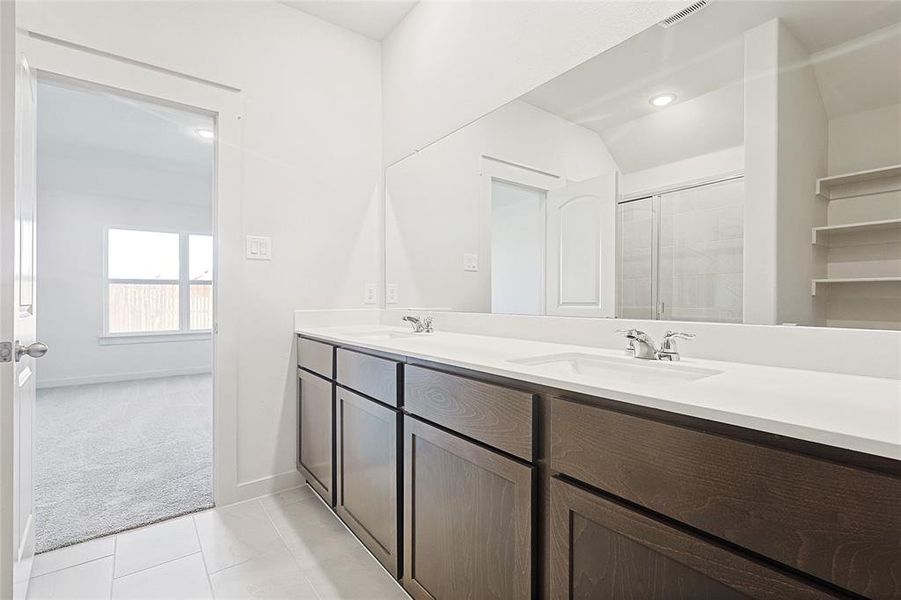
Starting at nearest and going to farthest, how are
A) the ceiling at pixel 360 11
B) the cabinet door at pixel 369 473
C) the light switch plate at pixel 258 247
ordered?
1. the cabinet door at pixel 369 473
2. the light switch plate at pixel 258 247
3. the ceiling at pixel 360 11

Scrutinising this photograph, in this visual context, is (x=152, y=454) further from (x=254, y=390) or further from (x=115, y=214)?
(x=115, y=214)

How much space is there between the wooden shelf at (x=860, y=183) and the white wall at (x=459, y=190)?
607mm

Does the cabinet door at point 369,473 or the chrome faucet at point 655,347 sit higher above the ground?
the chrome faucet at point 655,347

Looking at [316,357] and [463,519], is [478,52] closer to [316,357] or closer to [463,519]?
[316,357]

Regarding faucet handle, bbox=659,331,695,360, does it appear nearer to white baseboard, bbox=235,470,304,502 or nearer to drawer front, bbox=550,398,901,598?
drawer front, bbox=550,398,901,598

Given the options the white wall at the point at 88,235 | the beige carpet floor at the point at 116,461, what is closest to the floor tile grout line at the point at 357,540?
the beige carpet floor at the point at 116,461

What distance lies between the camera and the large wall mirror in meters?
0.95

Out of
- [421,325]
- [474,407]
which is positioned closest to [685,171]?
[474,407]

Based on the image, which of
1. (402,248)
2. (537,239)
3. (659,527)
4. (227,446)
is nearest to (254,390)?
(227,446)

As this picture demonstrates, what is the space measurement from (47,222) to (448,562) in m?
5.64

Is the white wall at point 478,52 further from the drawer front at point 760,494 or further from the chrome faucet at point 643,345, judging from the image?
the drawer front at point 760,494

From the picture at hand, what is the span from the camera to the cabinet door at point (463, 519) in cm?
97

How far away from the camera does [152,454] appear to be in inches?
109

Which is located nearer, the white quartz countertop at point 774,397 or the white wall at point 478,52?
the white quartz countertop at point 774,397
